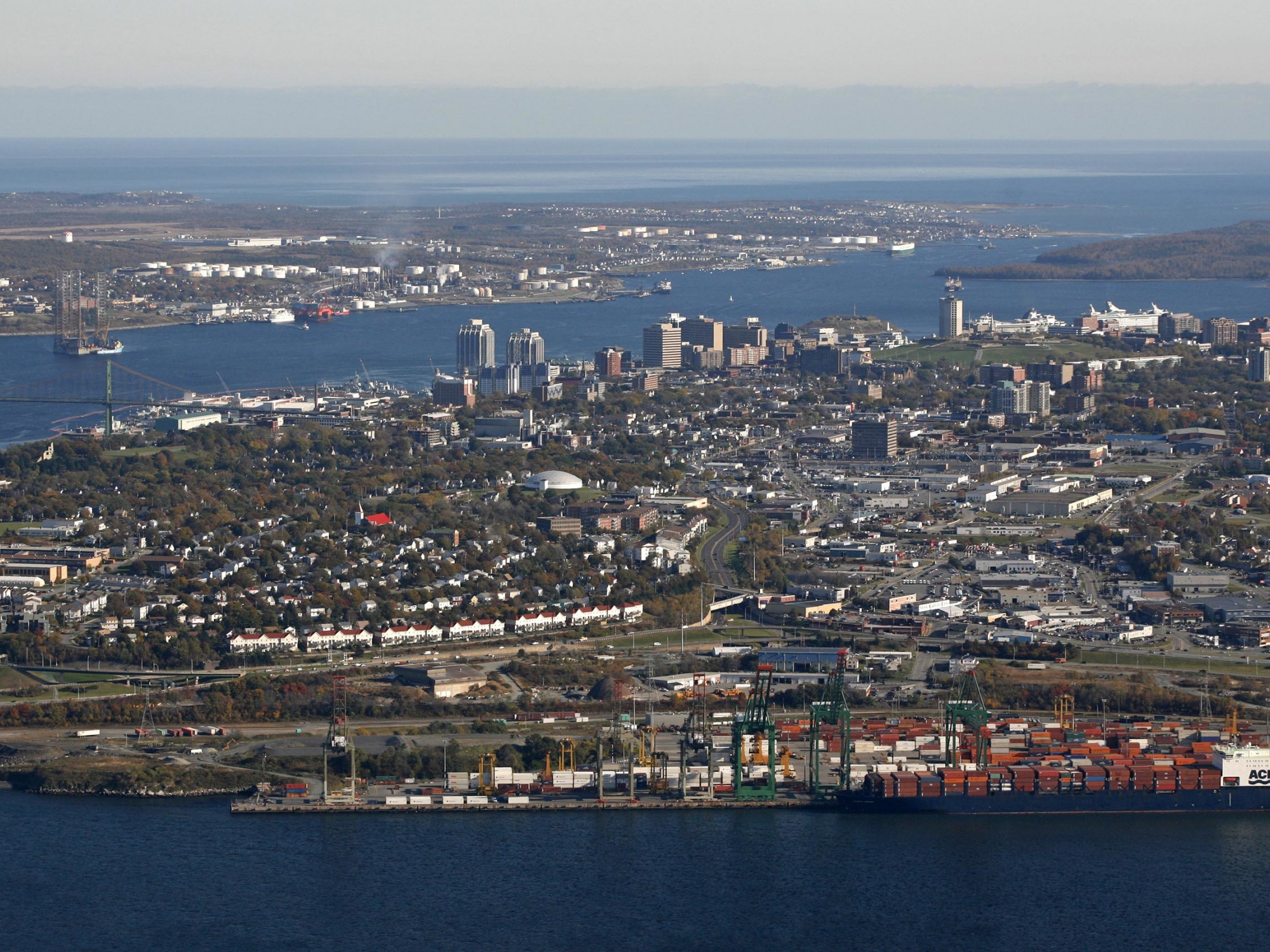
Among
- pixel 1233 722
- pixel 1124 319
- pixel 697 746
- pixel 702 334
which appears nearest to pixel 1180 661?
pixel 1233 722

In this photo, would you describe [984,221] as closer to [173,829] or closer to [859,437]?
[859,437]

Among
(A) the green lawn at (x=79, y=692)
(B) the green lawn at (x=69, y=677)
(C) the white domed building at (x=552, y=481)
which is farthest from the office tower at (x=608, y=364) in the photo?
(A) the green lawn at (x=79, y=692)

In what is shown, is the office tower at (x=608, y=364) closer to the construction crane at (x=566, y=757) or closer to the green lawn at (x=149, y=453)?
the green lawn at (x=149, y=453)

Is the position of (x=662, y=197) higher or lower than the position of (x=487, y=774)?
higher

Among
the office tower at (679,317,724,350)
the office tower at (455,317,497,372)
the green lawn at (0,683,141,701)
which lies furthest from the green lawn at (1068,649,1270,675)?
the office tower at (679,317,724,350)

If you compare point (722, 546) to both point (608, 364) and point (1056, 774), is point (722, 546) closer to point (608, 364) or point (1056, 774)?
point (1056, 774)

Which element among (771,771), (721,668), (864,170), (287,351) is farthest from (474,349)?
(864,170)

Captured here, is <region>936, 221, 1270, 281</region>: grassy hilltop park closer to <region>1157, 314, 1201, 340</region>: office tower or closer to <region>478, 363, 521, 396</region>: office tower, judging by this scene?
<region>1157, 314, 1201, 340</region>: office tower
